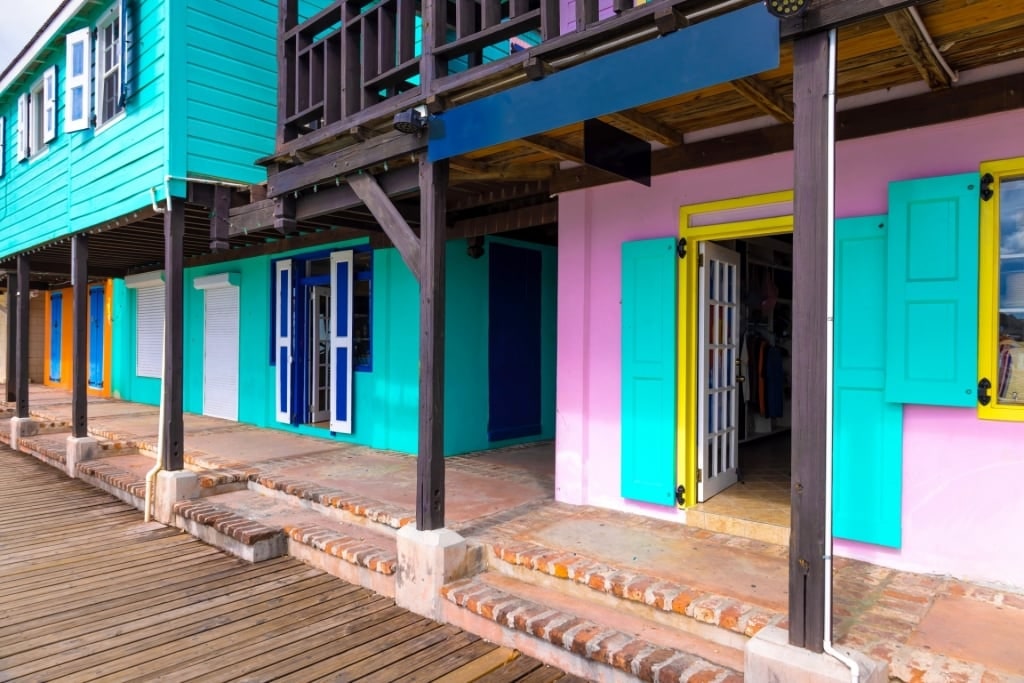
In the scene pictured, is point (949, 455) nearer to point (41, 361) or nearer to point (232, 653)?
point (232, 653)

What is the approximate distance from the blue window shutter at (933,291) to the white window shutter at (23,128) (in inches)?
428

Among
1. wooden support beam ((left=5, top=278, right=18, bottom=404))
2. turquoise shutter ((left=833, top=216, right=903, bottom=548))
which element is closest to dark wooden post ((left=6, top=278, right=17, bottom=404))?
wooden support beam ((left=5, top=278, right=18, bottom=404))

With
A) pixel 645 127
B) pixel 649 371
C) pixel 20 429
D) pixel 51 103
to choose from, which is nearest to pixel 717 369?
pixel 649 371

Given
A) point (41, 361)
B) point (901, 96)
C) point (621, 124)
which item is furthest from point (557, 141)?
point (41, 361)

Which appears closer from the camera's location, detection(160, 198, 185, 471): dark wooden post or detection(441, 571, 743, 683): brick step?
detection(441, 571, 743, 683): brick step

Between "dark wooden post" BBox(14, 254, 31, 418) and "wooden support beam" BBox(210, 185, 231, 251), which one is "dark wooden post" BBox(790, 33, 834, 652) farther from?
"dark wooden post" BBox(14, 254, 31, 418)

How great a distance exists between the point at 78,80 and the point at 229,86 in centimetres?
223

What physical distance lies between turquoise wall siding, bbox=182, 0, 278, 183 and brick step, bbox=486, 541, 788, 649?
4.59 meters

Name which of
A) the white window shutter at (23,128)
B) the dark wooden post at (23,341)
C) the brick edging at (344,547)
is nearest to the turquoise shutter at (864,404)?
the brick edging at (344,547)

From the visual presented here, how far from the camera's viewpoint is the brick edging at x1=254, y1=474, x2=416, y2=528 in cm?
438

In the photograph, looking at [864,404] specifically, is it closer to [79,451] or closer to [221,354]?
Result: [79,451]

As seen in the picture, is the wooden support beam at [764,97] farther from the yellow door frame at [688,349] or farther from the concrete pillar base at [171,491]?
the concrete pillar base at [171,491]

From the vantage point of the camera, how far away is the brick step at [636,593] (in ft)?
9.20

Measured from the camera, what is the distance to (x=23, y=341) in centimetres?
869
